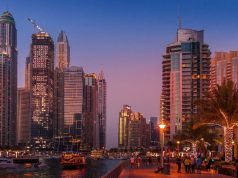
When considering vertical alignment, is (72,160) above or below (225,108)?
below

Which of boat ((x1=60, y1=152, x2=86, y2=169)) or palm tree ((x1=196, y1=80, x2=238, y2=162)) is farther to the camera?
boat ((x1=60, y1=152, x2=86, y2=169))

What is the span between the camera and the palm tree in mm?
50469

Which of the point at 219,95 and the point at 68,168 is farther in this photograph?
the point at 68,168

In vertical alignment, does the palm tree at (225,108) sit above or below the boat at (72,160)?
above

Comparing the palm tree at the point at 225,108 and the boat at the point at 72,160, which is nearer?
the palm tree at the point at 225,108

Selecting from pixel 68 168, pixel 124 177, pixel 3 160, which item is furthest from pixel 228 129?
pixel 3 160

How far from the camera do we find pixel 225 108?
5088 cm

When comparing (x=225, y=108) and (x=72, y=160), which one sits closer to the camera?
(x=225, y=108)

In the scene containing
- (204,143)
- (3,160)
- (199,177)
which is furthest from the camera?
(3,160)

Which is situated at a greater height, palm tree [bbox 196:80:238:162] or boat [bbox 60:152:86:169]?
palm tree [bbox 196:80:238:162]

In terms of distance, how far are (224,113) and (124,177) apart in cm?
1451

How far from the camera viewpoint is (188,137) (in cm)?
9331

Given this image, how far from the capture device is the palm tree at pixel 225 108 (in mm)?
50469

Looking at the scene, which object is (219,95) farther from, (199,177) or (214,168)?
Answer: (199,177)
